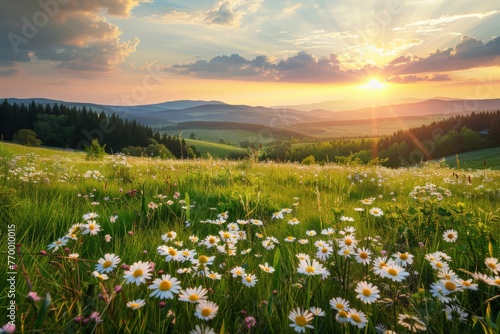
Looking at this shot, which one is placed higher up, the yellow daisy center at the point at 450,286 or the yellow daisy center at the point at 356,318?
the yellow daisy center at the point at 450,286

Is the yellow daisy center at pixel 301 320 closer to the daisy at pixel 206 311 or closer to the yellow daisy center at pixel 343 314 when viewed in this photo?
the yellow daisy center at pixel 343 314

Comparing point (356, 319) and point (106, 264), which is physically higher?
point (106, 264)

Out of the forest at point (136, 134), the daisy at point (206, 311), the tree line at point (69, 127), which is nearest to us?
the daisy at point (206, 311)

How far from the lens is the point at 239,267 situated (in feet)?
7.93

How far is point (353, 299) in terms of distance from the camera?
240cm

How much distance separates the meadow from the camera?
73.5 inches

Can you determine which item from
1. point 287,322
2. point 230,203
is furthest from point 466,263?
point 230,203

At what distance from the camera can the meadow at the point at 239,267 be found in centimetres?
187

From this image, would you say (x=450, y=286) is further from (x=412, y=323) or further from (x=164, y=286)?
(x=164, y=286)

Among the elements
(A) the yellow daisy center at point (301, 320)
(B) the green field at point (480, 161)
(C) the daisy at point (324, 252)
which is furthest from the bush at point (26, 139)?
(A) the yellow daisy center at point (301, 320)

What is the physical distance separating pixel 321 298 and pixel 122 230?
114 inches

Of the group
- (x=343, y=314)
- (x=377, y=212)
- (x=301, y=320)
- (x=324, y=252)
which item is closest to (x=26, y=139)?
(x=377, y=212)

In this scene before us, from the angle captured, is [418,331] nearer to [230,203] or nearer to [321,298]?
[321,298]

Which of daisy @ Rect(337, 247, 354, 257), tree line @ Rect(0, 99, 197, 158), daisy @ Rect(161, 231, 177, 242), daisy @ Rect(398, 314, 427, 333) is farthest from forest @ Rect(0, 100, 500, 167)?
daisy @ Rect(398, 314, 427, 333)
